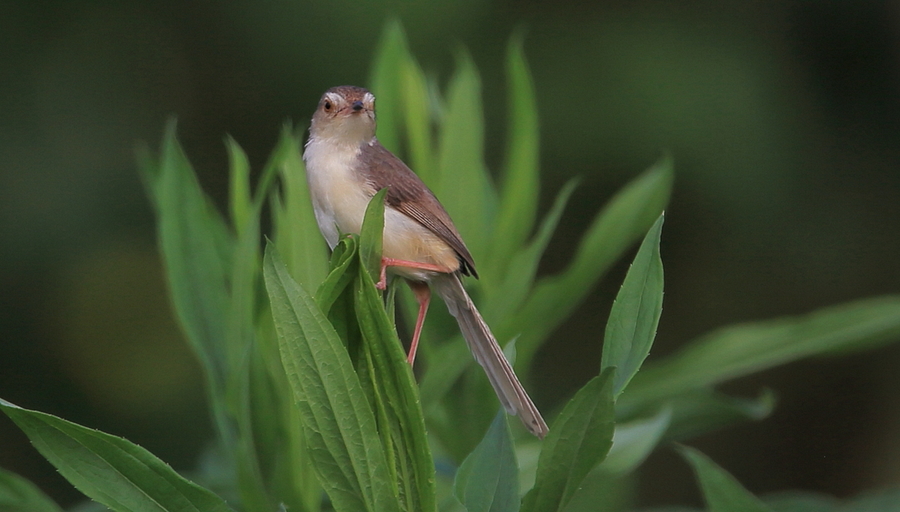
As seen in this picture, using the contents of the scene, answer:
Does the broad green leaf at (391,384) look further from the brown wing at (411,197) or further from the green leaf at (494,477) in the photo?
the brown wing at (411,197)

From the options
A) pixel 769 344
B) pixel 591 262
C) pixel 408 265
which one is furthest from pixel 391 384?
pixel 769 344

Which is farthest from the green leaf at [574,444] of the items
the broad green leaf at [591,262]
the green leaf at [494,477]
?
the broad green leaf at [591,262]

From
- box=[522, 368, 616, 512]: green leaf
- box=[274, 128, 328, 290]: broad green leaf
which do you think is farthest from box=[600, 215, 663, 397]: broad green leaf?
box=[274, 128, 328, 290]: broad green leaf

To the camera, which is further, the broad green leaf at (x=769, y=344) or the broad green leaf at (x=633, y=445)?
the broad green leaf at (x=769, y=344)

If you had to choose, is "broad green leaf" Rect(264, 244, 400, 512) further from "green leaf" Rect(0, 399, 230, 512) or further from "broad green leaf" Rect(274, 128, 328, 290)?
"broad green leaf" Rect(274, 128, 328, 290)

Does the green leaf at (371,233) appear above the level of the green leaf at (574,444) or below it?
above

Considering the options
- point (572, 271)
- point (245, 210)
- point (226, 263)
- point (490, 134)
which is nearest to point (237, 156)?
point (245, 210)
